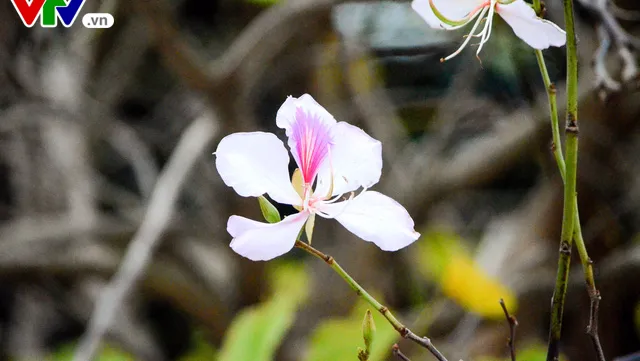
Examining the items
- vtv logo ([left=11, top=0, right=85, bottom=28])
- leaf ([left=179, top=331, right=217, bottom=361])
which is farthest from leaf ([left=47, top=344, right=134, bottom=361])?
vtv logo ([left=11, top=0, right=85, bottom=28])

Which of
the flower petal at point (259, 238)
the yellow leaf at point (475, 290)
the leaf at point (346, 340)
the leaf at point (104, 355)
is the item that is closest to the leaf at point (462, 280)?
the yellow leaf at point (475, 290)

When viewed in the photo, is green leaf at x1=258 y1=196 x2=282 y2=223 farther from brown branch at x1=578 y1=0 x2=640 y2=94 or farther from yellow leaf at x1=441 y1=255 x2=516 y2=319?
yellow leaf at x1=441 y1=255 x2=516 y2=319

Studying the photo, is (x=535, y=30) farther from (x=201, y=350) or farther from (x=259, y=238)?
(x=201, y=350)

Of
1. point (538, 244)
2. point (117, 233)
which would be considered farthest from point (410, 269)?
point (117, 233)

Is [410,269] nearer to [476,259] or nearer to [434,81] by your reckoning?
[476,259]

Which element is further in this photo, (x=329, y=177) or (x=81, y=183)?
(x=81, y=183)

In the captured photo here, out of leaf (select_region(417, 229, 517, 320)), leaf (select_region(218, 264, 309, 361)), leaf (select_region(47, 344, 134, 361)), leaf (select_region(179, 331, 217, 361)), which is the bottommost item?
leaf (select_region(179, 331, 217, 361))
